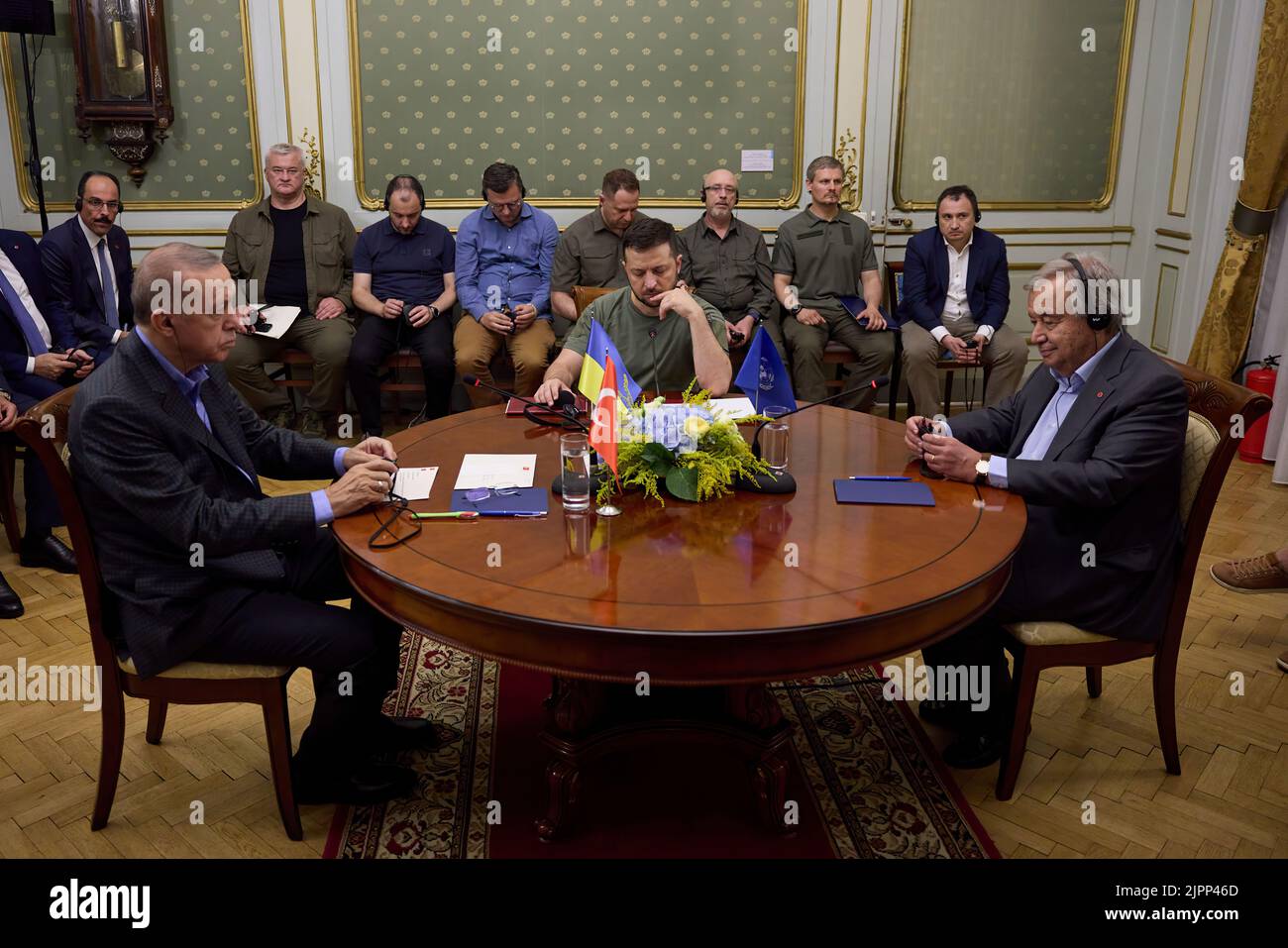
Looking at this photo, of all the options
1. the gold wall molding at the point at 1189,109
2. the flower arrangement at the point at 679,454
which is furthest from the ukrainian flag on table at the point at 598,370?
the gold wall molding at the point at 1189,109

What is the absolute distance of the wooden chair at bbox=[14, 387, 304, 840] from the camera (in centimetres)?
237

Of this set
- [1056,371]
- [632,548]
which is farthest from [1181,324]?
[632,548]

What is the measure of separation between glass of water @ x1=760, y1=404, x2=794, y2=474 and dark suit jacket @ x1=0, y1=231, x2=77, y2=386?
333 centimetres

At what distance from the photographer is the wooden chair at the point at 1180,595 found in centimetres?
266

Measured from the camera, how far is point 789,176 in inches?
244

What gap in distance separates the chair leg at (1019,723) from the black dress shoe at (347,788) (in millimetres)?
1543

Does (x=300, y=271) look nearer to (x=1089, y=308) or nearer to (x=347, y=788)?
(x=347, y=788)

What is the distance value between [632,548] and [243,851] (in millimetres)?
1221

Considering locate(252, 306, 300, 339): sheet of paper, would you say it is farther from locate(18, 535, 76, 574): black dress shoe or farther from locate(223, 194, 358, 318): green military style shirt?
locate(18, 535, 76, 574): black dress shoe

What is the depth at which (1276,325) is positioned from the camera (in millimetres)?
5566

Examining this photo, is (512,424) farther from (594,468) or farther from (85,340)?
(85,340)

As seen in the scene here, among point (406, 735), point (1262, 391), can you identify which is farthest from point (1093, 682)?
point (1262, 391)

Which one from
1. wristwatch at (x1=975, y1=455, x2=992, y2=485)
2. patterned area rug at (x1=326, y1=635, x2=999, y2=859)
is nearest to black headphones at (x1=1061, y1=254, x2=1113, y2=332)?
wristwatch at (x1=975, y1=455, x2=992, y2=485)

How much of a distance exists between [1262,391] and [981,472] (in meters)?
3.57
